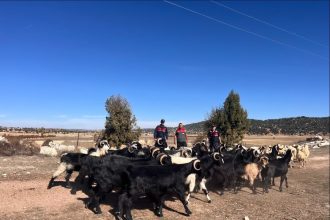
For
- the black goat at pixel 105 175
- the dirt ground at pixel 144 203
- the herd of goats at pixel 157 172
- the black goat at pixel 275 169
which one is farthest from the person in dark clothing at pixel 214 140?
the black goat at pixel 105 175

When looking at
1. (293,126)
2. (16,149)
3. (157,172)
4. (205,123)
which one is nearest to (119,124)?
(16,149)

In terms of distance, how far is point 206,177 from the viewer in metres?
13.5

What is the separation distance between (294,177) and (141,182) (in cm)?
1276

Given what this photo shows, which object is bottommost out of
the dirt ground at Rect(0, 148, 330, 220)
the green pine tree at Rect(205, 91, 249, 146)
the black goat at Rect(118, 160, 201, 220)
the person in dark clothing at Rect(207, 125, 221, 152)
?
the dirt ground at Rect(0, 148, 330, 220)

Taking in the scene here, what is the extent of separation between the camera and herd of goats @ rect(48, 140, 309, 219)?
10.7 m

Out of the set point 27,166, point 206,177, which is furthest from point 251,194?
point 27,166

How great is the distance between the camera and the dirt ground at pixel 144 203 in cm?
1084

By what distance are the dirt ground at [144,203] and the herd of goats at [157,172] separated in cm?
34

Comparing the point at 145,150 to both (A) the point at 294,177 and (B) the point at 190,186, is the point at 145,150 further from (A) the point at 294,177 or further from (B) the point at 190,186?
(A) the point at 294,177

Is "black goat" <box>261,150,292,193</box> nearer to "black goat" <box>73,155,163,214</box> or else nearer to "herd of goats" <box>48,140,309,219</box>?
"herd of goats" <box>48,140,309,219</box>

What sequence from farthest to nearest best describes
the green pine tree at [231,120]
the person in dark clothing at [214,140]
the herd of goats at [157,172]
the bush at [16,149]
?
1. the green pine tree at [231,120]
2. the bush at [16,149]
3. the person in dark clothing at [214,140]
4. the herd of goats at [157,172]

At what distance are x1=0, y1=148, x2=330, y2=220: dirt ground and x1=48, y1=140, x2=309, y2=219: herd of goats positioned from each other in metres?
0.34

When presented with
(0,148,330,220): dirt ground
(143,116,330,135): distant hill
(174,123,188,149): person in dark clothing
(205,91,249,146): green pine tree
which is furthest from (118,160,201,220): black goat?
(143,116,330,135): distant hill

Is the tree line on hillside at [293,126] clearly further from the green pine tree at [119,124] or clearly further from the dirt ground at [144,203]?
the dirt ground at [144,203]
